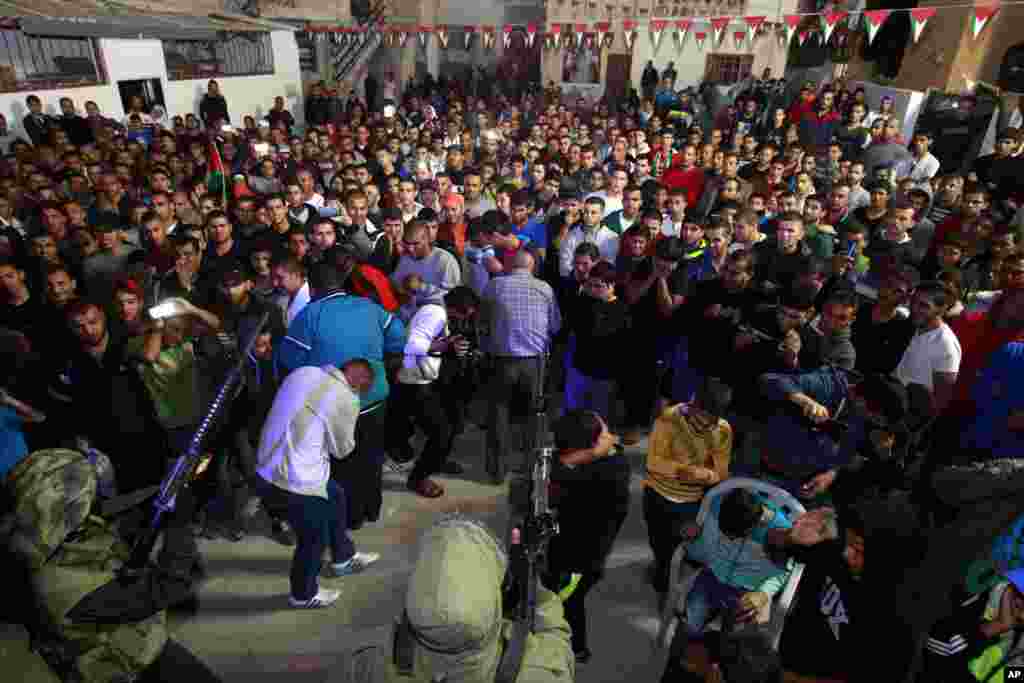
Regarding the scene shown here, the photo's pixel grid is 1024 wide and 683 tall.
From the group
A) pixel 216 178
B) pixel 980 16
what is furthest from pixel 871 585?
pixel 980 16

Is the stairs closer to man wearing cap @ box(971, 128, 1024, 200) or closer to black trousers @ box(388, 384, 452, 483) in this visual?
man wearing cap @ box(971, 128, 1024, 200)

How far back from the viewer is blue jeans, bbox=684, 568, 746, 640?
8.98 feet

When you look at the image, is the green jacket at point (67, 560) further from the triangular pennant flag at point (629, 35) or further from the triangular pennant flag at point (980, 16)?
the triangular pennant flag at point (629, 35)

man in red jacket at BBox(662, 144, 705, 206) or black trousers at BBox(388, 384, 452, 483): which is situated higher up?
man in red jacket at BBox(662, 144, 705, 206)

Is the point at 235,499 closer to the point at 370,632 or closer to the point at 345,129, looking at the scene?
the point at 370,632

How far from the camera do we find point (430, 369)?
161 inches

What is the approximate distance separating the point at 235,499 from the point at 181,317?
4.39ft

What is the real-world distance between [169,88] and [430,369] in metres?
14.0

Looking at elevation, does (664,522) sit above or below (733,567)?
below

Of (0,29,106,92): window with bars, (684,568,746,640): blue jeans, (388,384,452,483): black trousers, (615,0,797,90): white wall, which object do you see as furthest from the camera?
(615,0,797,90): white wall

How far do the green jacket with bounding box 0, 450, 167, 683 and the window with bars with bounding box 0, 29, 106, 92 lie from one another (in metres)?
12.4

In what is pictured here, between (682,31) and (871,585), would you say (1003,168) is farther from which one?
(682,31)

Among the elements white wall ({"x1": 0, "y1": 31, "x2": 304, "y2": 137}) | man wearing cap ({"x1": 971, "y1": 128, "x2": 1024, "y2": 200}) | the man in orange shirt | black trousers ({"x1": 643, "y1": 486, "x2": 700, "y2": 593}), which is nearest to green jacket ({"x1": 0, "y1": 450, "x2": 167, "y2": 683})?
black trousers ({"x1": 643, "y1": 486, "x2": 700, "y2": 593})

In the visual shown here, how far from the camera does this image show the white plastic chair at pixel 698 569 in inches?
102
